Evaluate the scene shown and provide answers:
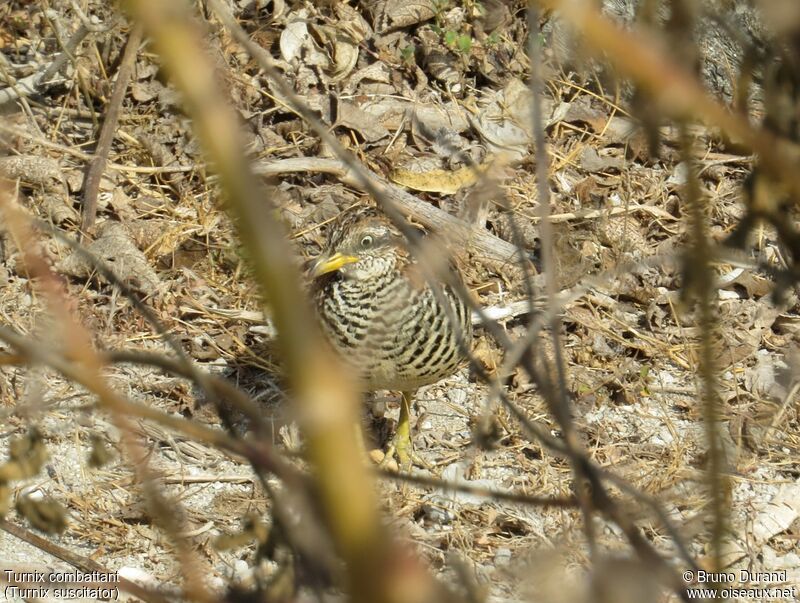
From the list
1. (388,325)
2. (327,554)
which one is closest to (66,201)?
(388,325)

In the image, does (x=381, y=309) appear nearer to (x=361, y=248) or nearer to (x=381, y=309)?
(x=381, y=309)

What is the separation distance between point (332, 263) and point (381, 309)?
27 cm

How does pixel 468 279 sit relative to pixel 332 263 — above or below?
above

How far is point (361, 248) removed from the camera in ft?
14.5

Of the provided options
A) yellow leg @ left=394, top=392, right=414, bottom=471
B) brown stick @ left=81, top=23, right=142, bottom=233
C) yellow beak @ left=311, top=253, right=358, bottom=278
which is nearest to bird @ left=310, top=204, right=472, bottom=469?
yellow beak @ left=311, top=253, right=358, bottom=278

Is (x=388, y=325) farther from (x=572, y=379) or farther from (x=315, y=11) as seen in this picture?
(x=315, y=11)

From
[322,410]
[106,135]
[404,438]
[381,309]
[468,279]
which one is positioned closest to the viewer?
[322,410]

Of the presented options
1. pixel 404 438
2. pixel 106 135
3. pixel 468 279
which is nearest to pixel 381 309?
pixel 404 438

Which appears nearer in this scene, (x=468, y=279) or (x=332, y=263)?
(x=332, y=263)

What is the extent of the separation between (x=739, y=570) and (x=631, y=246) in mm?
2153

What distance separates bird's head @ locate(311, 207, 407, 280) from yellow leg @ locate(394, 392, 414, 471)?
2.11 ft

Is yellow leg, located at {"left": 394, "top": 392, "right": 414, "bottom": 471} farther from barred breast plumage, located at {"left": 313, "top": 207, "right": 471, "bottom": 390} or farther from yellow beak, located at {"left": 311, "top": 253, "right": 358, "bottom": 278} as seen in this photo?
yellow beak, located at {"left": 311, "top": 253, "right": 358, "bottom": 278}

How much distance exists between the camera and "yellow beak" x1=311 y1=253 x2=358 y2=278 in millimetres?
Answer: 4383

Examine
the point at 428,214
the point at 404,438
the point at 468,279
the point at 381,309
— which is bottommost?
the point at 404,438
